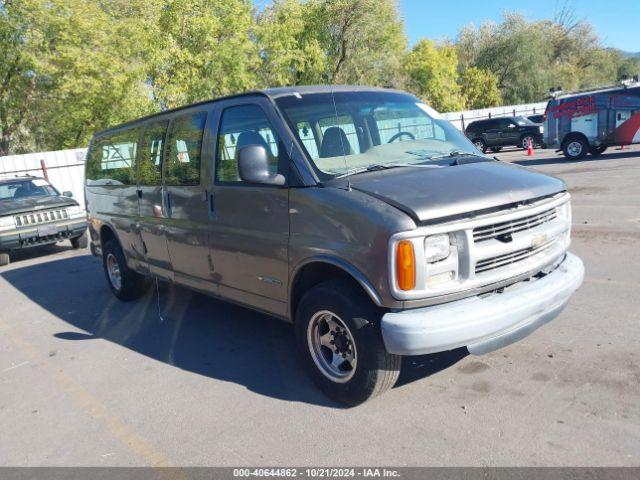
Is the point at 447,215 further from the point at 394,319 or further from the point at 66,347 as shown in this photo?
the point at 66,347

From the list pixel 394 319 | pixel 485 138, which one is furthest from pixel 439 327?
pixel 485 138

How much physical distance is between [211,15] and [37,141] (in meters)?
11.6

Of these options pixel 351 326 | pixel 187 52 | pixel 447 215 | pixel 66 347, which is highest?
pixel 187 52

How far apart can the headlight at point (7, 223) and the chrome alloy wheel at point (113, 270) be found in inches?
171

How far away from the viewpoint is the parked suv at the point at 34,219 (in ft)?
33.9

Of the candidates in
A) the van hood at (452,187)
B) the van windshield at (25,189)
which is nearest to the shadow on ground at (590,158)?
the van windshield at (25,189)

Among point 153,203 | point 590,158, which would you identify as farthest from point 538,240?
point 590,158

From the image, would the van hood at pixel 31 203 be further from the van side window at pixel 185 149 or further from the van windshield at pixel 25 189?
the van side window at pixel 185 149

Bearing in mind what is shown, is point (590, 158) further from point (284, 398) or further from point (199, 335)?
point (284, 398)

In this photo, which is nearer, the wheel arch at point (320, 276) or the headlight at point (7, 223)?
the wheel arch at point (320, 276)

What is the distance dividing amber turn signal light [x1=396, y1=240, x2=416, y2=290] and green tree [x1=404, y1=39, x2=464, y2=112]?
38.3 m

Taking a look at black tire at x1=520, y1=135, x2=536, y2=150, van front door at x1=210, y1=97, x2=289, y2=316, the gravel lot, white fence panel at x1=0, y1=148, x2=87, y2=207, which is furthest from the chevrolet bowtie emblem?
black tire at x1=520, y1=135, x2=536, y2=150

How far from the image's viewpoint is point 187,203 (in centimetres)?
495

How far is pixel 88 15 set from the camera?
21.5 metres
